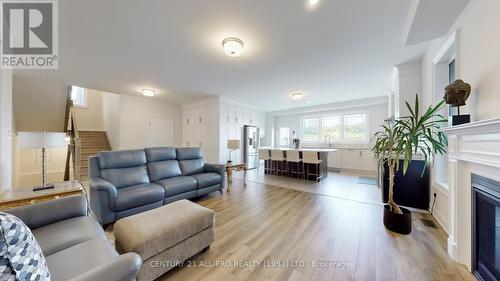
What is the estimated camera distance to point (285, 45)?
2.76 metres

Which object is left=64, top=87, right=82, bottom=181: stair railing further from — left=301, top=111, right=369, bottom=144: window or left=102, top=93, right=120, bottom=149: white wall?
left=301, top=111, right=369, bottom=144: window

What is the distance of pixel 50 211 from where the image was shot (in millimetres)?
1543

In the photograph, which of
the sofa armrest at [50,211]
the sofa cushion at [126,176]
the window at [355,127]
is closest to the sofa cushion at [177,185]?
the sofa cushion at [126,176]

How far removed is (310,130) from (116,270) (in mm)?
7708

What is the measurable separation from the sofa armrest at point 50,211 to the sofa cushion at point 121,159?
122 centimetres

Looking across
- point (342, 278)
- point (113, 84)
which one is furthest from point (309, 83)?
point (113, 84)

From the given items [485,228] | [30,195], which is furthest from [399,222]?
[30,195]

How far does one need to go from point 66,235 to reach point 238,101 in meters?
5.83

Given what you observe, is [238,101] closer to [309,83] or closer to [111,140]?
[309,83]

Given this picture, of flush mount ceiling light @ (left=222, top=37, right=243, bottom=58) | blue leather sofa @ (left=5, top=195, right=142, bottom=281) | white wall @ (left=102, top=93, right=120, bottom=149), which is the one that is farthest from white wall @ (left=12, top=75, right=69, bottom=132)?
flush mount ceiling light @ (left=222, top=37, right=243, bottom=58)

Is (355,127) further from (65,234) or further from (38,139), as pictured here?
(38,139)

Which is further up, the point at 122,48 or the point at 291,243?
the point at 122,48

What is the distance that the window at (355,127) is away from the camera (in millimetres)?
6492

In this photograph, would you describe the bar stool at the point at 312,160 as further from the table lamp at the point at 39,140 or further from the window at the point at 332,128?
the table lamp at the point at 39,140
